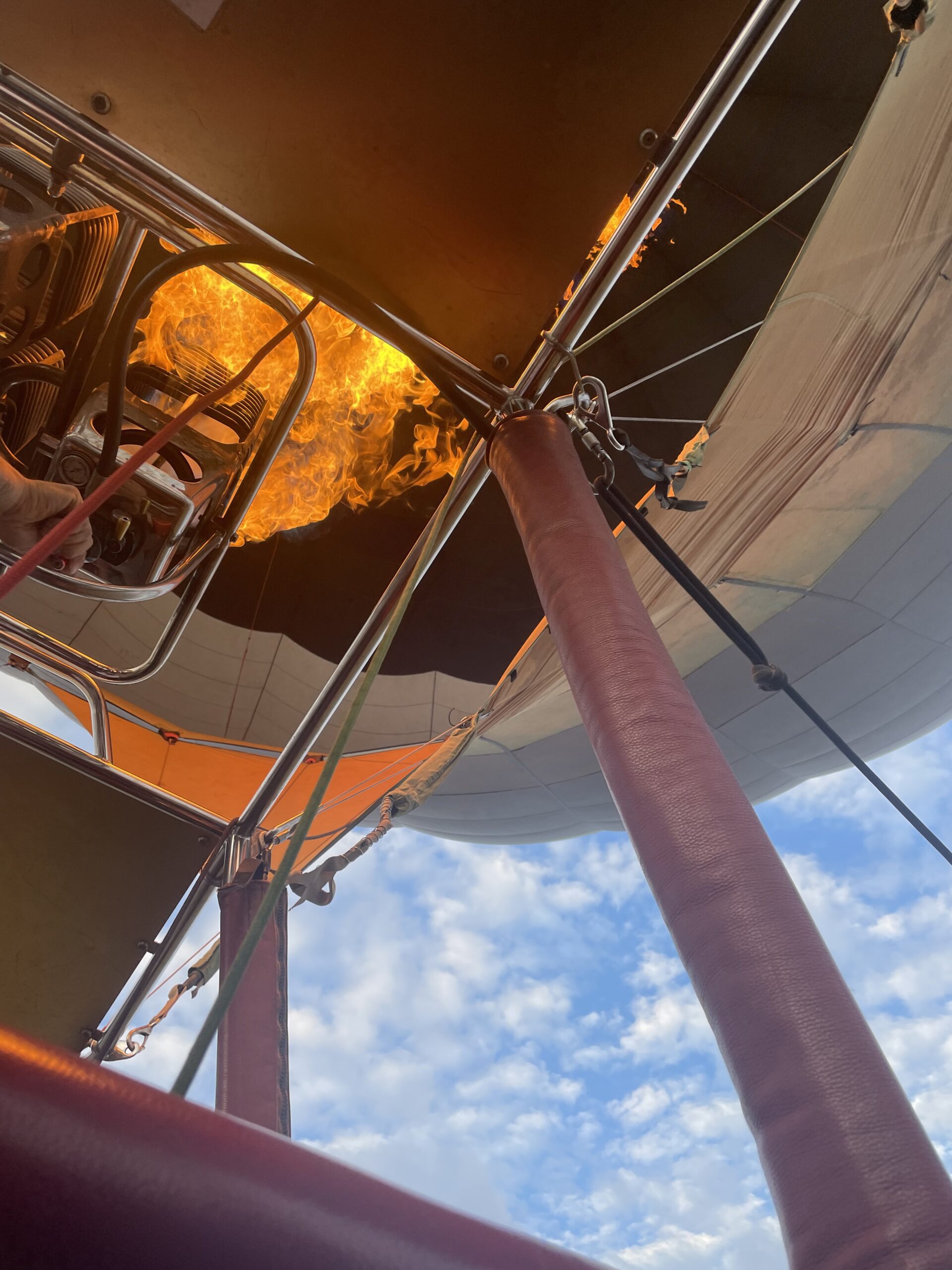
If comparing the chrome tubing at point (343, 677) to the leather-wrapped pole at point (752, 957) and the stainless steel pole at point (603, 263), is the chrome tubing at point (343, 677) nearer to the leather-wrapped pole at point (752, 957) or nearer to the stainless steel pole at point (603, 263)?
the stainless steel pole at point (603, 263)

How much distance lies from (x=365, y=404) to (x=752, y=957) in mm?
1911

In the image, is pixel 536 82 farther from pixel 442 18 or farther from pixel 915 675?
pixel 915 675

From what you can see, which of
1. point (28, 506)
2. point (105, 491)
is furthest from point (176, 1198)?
point (28, 506)

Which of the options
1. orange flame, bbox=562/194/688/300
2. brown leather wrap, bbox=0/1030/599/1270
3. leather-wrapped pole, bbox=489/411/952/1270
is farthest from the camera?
orange flame, bbox=562/194/688/300

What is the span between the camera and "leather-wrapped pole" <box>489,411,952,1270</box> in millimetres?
508

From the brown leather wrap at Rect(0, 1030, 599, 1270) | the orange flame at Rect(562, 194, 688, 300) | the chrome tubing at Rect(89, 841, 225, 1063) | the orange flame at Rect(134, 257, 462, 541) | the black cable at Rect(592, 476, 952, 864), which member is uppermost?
the orange flame at Rect(134, 257, 462, 541)

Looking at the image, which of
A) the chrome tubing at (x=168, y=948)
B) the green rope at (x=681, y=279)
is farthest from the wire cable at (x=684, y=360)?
the chrome tubing at (x=168, y=948)

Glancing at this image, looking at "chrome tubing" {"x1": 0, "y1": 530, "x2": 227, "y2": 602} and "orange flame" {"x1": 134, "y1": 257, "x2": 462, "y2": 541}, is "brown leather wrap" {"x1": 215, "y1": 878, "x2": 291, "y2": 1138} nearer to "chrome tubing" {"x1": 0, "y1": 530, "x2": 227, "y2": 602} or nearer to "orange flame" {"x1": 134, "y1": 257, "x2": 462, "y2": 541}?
"chrome tubing" {"x1": 0, "y1": 530, "x2": 227, "y2": 602}

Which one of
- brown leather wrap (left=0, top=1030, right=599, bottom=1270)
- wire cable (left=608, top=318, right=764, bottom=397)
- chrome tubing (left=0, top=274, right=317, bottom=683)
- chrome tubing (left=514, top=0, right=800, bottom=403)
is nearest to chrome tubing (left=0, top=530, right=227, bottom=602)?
chrome tubing (left=0, top=274, right=317, bottom=683)

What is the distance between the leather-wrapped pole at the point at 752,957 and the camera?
20.0 inches

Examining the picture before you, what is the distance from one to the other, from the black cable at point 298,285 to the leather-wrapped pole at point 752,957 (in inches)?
16.2

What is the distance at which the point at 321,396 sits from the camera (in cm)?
222

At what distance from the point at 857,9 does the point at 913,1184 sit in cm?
424

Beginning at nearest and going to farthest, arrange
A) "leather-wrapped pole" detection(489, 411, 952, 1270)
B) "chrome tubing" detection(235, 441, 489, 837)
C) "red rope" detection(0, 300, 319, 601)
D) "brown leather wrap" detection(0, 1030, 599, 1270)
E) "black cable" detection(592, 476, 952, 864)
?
"brown leather wrap" detection(0, 1030, 599, 1270)
"leather-wrapped pole" detection(489, 411, 952, 1270)
"red rope" detection(0, 300, 319, 601)
"black cable" detection(592, 476, 952, 864)
"chrome tubing" detection(235, 441, 489, 837)
